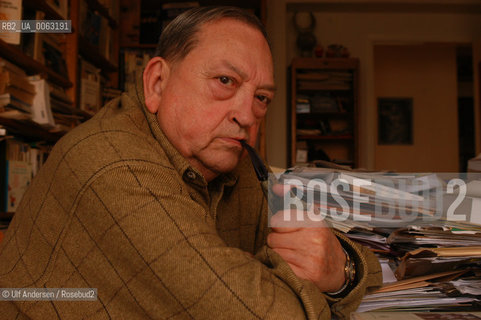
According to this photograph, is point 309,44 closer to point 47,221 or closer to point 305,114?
point 305,114

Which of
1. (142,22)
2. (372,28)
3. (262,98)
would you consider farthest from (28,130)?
(372,28)

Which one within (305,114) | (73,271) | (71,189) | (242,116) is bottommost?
(73,271)

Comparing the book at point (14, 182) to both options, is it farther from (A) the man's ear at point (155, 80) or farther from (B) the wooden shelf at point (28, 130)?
(A) the man's ear at point (155, 80)

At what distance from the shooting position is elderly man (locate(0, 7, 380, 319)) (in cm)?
50

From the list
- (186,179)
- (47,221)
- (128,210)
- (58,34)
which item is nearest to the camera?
(128,210)

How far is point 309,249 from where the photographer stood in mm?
570

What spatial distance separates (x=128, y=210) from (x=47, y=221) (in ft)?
0.62

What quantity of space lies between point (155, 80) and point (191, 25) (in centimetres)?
13

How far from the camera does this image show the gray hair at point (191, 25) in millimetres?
752

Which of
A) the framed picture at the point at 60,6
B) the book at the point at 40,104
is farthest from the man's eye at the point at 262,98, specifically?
the framed picture at the point at 60,6

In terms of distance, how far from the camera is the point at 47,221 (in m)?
0.63

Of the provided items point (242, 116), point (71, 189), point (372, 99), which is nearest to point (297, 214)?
point (242, 116)

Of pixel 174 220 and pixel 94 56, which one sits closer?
pixel 174 220

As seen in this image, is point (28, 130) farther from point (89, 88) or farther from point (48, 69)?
point (89, 88)
